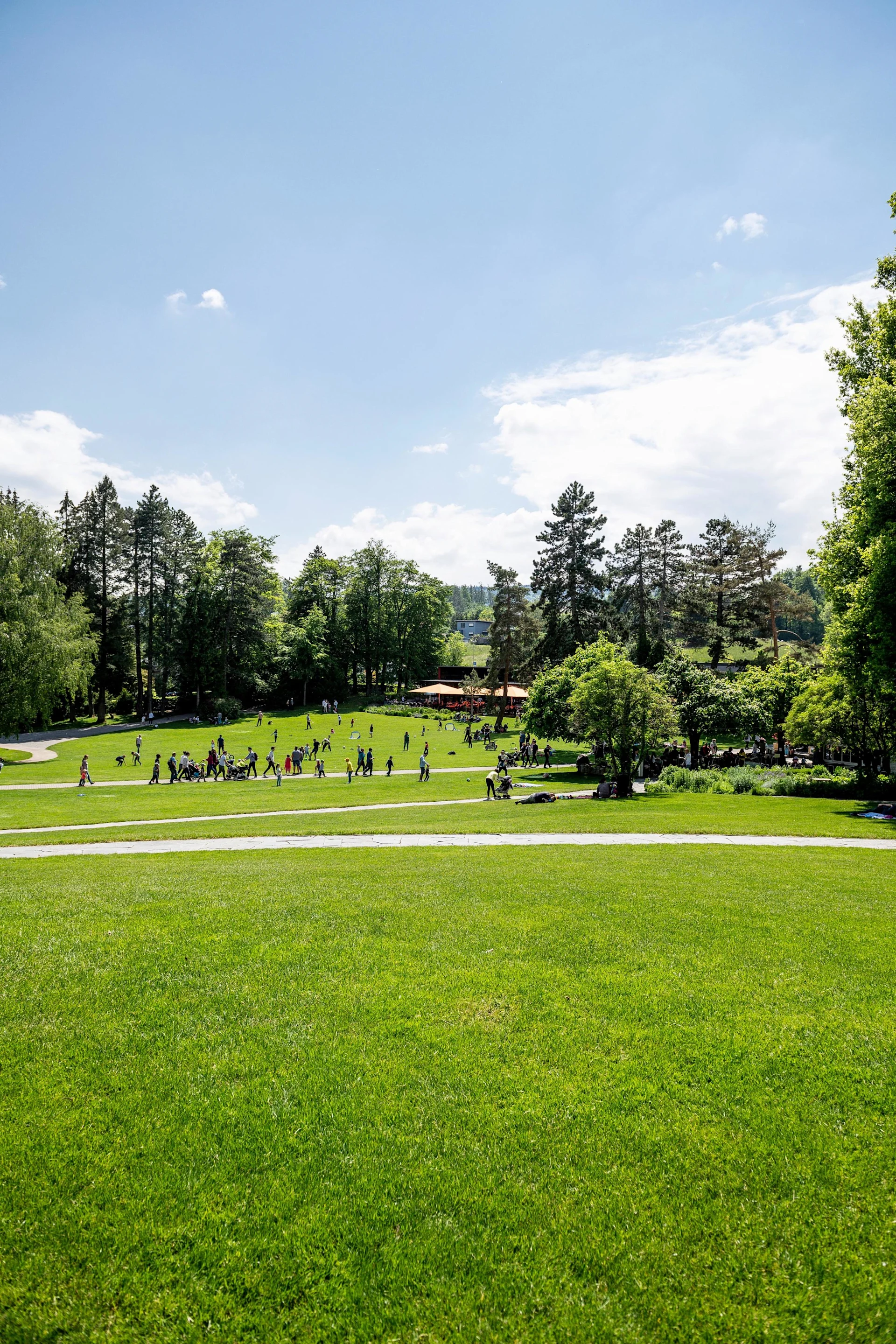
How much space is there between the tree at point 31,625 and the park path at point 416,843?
2530 centimetres

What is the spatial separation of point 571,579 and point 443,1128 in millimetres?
50820

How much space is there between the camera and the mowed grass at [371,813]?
55.8 ft

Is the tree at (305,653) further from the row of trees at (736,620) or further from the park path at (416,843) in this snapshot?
the park path at (416,843)

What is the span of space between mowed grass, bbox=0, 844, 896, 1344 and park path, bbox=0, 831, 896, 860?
19.2 ft

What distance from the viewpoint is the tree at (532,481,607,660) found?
52938 mm

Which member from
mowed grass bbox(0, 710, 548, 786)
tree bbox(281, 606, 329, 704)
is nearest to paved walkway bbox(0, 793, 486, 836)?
mowed grass bbox(0, 710, 548, 786)

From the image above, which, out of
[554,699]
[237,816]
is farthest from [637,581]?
[237,816]

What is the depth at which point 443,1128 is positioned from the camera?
182 inches

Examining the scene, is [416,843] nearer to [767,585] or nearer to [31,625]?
[31,625]

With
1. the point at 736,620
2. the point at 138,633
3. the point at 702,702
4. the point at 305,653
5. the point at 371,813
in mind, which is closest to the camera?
the point at 371,813

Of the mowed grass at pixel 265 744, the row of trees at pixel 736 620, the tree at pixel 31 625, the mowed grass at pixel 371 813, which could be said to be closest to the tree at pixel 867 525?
the row of trees at pixel 736 620

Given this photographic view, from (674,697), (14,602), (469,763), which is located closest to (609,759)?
(674,697)

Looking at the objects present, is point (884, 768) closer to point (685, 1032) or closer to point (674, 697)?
point (674, 697)

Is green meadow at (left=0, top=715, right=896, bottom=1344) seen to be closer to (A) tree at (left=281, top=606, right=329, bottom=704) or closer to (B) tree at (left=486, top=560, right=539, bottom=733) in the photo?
(B) tree at (left=486, top=560, right=539, bottom=733)
